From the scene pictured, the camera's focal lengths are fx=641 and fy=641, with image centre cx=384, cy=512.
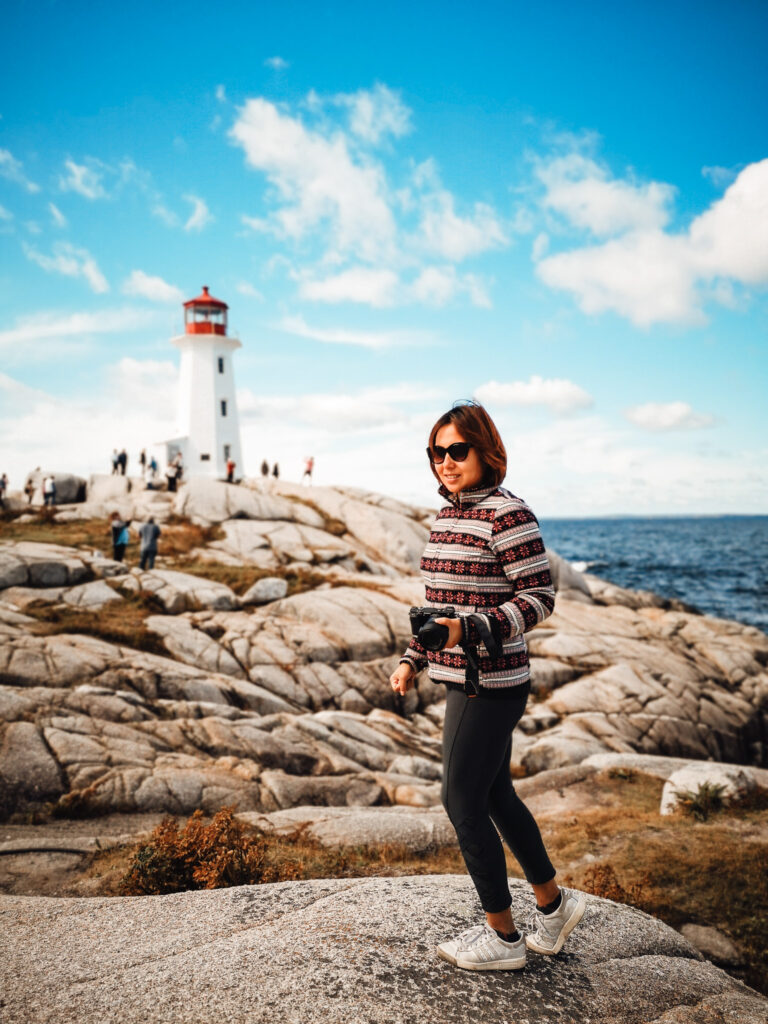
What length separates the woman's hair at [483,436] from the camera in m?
4.00

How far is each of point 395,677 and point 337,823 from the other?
20.9 ft

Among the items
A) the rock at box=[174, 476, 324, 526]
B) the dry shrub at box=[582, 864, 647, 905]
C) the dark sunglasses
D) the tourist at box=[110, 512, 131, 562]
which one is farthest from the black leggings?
the rock at box=[174, 476, 324, 526]

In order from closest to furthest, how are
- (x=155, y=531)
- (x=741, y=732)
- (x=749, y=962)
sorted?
(x=749, y=962) → (x=741, y=732) → (x=155, y=531)

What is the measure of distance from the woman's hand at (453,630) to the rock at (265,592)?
21222mm

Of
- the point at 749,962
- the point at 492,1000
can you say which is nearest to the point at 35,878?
the point at 492,1000

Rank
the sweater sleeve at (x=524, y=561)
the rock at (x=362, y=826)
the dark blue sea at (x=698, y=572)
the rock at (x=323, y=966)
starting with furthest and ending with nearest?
the dark blue sea at (x=698, y=572) < the rock at (x=362, y=826) < the sweater sleeve at (x=524, y=561) < the rock at (x=323, y=966)

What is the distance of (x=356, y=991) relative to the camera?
3.64 meters

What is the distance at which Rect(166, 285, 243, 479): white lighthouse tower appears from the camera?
51.9m

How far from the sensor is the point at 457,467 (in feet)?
13.3

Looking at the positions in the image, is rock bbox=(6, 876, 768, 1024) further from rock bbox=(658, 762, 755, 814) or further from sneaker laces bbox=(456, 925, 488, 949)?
rock bbox=(658, 762, 755, 814)

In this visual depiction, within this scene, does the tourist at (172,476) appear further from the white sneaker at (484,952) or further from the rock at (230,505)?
the white sneaker at (484,952)

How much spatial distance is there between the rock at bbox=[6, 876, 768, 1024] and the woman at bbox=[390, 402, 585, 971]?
32cm

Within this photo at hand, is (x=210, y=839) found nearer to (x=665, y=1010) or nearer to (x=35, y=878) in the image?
(x=35, y=878)

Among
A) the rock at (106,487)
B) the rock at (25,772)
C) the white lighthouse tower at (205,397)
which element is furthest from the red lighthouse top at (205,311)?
the rock at (25,772)
